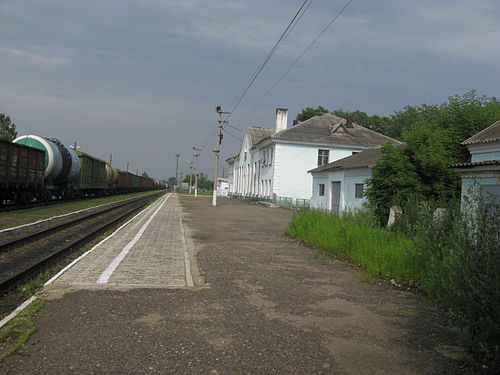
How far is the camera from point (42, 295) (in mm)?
5809

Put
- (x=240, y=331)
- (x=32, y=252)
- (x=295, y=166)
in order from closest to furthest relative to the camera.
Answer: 1. (x=240, y=331)
2. (x=32, y=252)
3. (x=295, y=166)

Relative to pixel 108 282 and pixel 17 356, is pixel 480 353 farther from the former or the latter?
pixel 108 282

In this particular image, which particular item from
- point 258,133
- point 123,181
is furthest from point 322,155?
point 123,181

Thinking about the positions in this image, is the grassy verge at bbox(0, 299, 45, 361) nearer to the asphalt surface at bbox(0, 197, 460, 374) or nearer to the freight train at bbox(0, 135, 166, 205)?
the asphalt surface at bbox(0, 197, 460, 374)

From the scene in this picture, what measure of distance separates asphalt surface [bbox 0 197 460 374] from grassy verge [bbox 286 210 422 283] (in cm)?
87

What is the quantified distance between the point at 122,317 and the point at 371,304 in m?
3.40

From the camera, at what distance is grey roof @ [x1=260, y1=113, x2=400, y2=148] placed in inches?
1577

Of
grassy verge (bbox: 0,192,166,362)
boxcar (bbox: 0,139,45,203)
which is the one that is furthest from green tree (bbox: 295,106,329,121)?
grassy verge (bbox: 0,192,166,362)

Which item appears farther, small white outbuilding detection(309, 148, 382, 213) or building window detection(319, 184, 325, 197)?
building window detection(319, 184, 325, 197)

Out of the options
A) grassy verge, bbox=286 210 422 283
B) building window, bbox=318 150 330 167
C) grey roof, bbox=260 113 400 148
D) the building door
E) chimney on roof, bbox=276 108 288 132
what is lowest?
grassy verge, bbox=286 210 422 283

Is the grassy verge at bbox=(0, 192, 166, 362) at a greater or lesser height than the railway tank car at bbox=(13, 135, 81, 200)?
lesser

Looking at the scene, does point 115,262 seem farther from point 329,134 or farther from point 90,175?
point 329,134

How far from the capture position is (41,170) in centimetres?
2227

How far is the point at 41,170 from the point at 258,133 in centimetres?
3201
